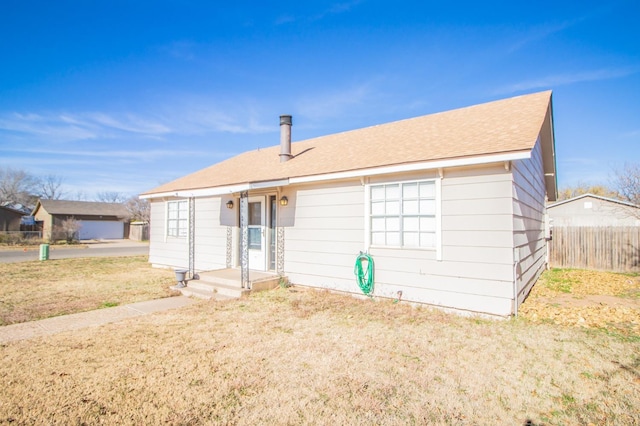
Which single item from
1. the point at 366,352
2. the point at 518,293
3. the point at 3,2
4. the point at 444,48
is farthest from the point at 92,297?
the point at 444,48

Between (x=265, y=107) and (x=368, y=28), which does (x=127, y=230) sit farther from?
(x=368, y=28)

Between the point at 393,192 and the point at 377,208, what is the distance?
0.48m

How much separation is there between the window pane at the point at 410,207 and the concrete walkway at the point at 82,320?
4846 millimetres

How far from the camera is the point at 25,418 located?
2.73 meters

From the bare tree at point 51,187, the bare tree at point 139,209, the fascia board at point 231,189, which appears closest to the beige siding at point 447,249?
the fascia board at point 231,189

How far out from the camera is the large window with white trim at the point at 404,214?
6.26m

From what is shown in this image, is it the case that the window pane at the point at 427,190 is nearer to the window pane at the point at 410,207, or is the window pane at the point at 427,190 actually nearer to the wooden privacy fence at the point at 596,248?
the window pane at the point at 410,207

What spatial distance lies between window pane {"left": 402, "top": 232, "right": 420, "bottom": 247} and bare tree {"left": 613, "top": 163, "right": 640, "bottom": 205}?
18.2 metres

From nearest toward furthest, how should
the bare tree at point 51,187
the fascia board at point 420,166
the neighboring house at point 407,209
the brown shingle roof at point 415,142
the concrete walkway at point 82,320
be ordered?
the concrete walkway at point 82,320, the fascia board at point 420,166, the neighboring house at point 407,209, the brown shingle roof at point 415,142, the bare tree at point 51,187

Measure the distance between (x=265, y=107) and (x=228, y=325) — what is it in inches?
453

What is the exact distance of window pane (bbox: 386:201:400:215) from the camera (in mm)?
6633

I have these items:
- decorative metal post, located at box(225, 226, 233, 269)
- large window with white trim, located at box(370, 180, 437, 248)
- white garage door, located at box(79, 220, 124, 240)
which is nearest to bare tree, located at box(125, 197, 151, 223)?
white garage door, located at box(79, 220, 124, 240)

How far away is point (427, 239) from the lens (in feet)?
20.6

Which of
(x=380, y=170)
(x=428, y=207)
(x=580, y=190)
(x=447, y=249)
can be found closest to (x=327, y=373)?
(x=447, y=249)
